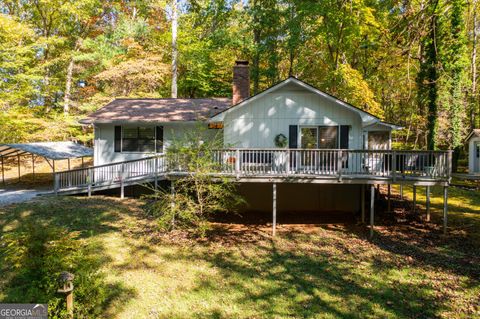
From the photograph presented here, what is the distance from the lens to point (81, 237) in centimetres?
1069

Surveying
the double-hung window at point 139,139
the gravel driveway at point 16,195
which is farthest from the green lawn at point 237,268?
the double-hung window at point 139,139

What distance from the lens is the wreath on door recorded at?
13953 mm

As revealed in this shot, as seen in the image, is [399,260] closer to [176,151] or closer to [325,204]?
[325,204]

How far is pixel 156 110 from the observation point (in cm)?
1736

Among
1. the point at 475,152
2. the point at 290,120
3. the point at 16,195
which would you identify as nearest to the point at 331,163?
the point at 290,120

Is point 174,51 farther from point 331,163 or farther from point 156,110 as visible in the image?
point 331,163

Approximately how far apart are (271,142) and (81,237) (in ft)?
28.2

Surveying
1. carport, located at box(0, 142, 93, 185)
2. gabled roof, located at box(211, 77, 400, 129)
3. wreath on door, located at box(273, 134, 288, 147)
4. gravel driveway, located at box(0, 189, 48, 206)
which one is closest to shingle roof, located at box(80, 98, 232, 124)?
gabled roof, located at box(211, 77, 400, 129)

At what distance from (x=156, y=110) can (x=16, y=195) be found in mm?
8660

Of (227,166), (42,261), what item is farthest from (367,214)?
(42,261)

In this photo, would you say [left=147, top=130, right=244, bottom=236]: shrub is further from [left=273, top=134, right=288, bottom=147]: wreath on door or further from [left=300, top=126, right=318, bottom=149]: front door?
[left=300, top=126, right=318, bottom=149]: front door

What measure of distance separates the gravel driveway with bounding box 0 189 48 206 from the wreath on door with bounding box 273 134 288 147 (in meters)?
12.4

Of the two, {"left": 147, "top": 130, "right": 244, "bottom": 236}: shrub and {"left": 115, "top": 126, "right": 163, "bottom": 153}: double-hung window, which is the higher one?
{"left": 115, "top": 126, "right": 163, "bottom": 153}: double-hung window

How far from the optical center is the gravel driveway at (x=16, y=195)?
14.7m
